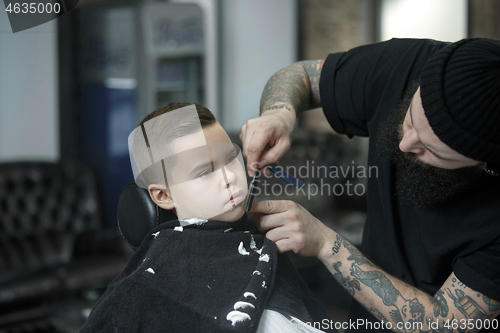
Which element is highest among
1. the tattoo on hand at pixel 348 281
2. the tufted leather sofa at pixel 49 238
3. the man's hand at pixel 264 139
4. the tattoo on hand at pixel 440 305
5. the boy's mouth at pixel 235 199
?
the man's hand at pixel 264 139

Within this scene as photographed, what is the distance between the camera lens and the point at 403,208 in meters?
0.88

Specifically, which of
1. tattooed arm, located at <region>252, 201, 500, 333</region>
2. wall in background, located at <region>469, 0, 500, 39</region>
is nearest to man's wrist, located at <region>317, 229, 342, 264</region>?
tattooed arm, located at <region>252, 201, 500, 333</region>

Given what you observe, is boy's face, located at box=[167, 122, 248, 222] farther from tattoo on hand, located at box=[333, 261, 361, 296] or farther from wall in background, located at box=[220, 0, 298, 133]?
wall in background, located at box=[220, 0, 298, 133]

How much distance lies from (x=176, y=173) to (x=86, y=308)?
133 cm

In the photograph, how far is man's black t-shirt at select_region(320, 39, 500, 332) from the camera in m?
0.75

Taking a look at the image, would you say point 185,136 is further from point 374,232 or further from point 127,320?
point 374,232

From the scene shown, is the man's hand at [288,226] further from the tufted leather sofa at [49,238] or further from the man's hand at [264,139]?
the tufted leather sofa at [49,238]

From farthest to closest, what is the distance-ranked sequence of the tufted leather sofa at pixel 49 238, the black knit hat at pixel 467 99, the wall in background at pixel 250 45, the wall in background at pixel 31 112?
the wall in background at pixel 250 45 → the wall in background at pixel 31 112 → the tufted leather sofa at pixel 49 238 → the black knit hat at pixel 467 99

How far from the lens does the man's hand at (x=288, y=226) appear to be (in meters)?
0.75

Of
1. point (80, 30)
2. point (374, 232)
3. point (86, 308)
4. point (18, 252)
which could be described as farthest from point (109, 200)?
point (374, 232)

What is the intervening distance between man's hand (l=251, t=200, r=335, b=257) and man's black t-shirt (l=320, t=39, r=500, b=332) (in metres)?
0.23

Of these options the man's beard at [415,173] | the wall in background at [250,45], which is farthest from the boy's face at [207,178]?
the wall in background at [250,45]

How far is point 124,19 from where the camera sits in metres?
2.67

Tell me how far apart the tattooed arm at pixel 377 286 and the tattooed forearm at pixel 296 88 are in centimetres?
31
